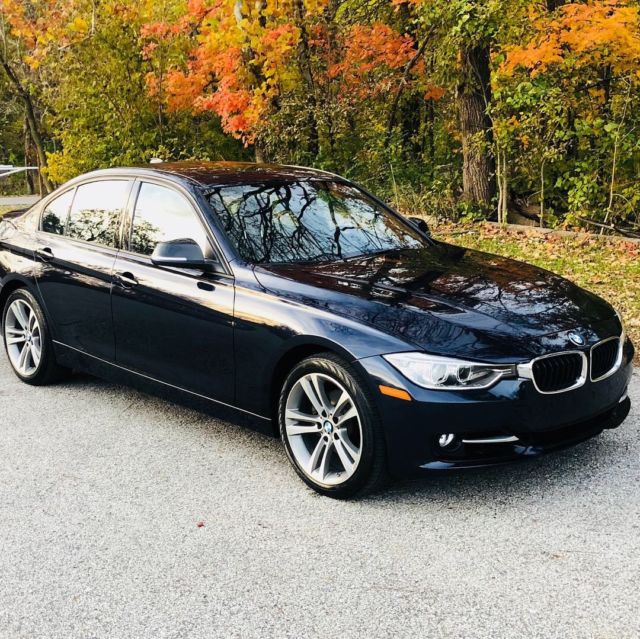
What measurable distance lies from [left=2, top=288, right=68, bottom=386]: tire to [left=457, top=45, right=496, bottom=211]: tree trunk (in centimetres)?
873

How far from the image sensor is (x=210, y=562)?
11.5 ft

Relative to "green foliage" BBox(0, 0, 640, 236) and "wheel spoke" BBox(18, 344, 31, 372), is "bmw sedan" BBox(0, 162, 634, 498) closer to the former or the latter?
"wheel spoke" BBox(18, 344, 31, 372)

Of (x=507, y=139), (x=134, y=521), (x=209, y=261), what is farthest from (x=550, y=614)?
(x=507, y=139)

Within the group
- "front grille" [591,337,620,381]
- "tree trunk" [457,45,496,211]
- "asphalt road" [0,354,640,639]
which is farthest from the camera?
"tree trunk" [457,45,496,211]

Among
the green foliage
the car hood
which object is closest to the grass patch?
the green foliage

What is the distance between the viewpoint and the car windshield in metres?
4.75

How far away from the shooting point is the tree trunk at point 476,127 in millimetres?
13055

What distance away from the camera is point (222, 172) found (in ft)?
17.5

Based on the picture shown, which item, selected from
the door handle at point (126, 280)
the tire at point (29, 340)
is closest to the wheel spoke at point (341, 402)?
the door handle at point (126, 280)

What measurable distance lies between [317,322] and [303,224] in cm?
112

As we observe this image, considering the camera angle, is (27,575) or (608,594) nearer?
(608,594)

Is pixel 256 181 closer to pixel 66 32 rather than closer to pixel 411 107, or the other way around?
pixel 411 107

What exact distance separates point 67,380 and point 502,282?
3396 millimetres

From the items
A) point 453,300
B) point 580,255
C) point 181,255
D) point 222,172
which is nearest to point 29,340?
point 222,172
